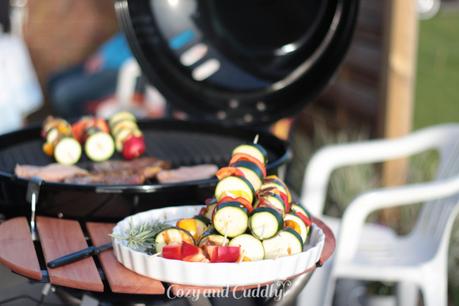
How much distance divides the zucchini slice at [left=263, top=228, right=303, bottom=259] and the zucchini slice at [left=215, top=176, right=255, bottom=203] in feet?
0.53

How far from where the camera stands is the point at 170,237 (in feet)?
5.74

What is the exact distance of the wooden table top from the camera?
5.57 feet

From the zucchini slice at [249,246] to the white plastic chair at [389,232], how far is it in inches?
50.7

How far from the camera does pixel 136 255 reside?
1.70 meters

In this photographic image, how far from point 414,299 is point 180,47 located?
166cm

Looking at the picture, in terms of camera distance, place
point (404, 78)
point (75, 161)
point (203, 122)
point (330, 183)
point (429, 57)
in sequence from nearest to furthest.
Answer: point (75, 161) < point (203, 122) < point (404, 78) < point (330, 183) < point (429, 57)

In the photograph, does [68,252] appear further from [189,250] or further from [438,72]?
[438,72]

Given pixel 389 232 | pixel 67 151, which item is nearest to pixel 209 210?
pixel 67 151

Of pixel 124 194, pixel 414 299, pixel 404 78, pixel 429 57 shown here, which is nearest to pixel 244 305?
pixel 124 194

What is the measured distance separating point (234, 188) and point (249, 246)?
19cm

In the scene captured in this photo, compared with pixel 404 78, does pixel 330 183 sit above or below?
below

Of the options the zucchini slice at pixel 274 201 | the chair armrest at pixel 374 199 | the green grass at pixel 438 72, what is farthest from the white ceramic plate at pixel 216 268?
the green grass at pixel 438 72

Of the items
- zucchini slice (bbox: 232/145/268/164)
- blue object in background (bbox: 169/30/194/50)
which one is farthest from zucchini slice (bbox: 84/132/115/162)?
zucchini slice (bbox: 232/145/268/164)

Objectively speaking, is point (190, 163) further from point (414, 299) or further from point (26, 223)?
point (414, 299)
